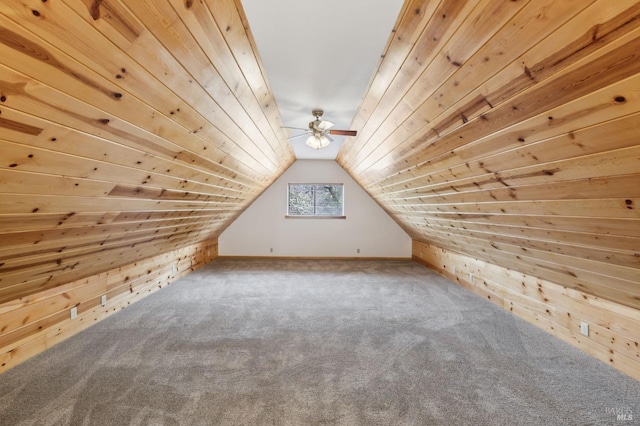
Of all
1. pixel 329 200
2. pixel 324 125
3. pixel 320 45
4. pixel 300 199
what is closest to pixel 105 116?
pixel 320 45

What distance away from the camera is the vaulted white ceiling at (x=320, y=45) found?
134 centimetres

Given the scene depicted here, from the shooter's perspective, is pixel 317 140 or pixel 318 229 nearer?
pixel 317 140

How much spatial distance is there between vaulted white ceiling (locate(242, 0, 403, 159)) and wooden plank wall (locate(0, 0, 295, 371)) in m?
0.11

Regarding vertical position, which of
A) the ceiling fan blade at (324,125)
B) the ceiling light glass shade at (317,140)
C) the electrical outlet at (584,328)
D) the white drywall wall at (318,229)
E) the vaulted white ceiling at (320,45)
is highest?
the vaulted white ceiling at (320,45)

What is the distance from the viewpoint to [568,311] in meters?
2.46

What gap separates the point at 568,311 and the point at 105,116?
11.9ft

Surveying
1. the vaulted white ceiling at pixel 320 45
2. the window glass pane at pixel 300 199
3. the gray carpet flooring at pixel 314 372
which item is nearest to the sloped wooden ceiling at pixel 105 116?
the vaulted white ceiling at pixel 320 45

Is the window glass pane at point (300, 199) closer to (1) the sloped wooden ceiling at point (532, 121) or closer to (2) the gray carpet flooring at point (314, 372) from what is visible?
(2) the gray carpet flooring at point (314, 372)

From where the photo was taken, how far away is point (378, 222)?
6195 millimetres

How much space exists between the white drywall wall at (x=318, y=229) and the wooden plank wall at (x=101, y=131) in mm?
3217

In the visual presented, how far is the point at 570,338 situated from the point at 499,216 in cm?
129

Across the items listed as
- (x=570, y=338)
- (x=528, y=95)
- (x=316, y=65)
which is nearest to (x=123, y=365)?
(x=316, y=65)

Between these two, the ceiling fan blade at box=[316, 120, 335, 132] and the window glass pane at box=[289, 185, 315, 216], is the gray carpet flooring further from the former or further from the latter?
the window glass pane at box=[289, 185, 315, 216]

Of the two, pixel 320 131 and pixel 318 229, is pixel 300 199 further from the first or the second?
pixel 320 131
